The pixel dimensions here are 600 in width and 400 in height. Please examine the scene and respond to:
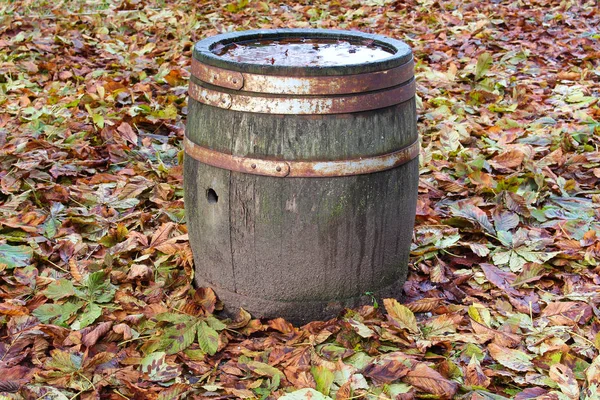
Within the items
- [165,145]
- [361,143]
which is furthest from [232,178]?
[165,145]

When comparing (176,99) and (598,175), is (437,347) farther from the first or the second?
(176,99)

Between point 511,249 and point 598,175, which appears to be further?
point 598,175

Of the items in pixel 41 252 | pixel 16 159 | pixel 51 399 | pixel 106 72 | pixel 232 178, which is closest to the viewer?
pixel 51 399

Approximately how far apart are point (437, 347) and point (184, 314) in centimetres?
90

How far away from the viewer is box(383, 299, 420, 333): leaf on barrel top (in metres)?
2.54

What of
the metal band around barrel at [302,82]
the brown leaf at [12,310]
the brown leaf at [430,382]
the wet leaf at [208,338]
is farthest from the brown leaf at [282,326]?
Result: the brown leaf at [12,310]

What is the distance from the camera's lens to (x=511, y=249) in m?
3.09

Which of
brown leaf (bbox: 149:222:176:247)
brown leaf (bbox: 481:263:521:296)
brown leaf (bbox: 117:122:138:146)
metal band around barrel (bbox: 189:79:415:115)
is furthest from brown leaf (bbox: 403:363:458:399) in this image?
brown leaf (bbox: 117:122:138:146)

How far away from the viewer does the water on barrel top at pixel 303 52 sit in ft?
8.23

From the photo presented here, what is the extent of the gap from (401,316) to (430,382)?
0.33 metres

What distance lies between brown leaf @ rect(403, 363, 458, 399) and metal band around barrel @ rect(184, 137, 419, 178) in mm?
657

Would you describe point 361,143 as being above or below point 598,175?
above

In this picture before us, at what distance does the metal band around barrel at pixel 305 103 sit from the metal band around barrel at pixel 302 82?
0.07ft

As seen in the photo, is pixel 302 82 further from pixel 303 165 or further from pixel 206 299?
pixel 206 299
